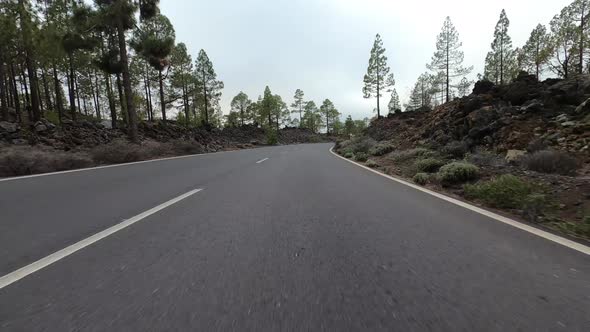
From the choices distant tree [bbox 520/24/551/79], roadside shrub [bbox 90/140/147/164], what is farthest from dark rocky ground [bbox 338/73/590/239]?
distant tree [bbox 520/24/551/79]

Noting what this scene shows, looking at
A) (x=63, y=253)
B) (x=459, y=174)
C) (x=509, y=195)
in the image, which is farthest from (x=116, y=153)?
(x=509, y=195)

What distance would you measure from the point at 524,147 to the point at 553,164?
3.85 metres

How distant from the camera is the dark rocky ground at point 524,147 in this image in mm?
4141

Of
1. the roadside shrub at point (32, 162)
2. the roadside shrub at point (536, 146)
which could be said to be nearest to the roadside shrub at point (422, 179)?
the roadside shrub at point (536, 146)

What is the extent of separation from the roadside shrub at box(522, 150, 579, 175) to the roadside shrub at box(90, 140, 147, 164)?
15.5 metres

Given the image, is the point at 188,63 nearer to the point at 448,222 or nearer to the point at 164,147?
the point at 164,147

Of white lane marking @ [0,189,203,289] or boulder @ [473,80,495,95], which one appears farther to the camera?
boulder @ [473,80,495,95]

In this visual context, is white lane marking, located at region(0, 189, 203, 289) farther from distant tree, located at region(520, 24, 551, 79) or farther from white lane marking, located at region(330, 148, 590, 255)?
distant tree, located at region(520, 24, 551, 79)

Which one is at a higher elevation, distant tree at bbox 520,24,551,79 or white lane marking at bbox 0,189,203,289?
distant tree at bbox 520,24,551,79

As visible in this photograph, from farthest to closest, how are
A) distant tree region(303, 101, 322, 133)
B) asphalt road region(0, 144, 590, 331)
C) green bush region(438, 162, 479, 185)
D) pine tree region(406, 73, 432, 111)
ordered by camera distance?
1. distant tree region(303, 101, 322, 133)
2. pine tree region(406, 73, 432, 111)
3. green bush region(438, 162, 479, 185)
4. asphalt road region(0, 144, 590, 331)

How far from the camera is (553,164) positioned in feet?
22.5

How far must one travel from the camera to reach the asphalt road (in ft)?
5.13

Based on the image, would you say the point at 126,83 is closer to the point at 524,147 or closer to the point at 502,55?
the point at 524,147

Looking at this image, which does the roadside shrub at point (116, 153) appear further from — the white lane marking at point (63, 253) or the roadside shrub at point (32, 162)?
the white lane marking at point (63, 253)
